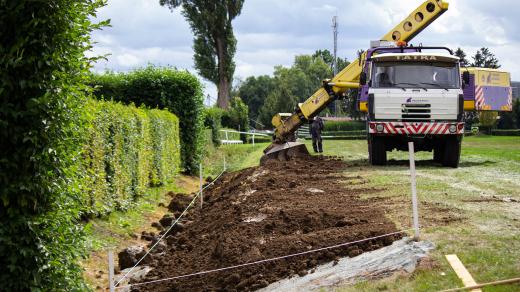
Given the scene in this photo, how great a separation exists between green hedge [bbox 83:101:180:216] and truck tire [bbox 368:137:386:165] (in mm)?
6050

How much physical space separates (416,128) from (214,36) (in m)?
42.5

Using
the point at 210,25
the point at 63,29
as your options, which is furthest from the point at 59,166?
the point at 210,25

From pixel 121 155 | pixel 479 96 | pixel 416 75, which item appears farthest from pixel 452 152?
pixel 121 155

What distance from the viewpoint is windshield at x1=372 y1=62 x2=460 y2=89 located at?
59.3 ft

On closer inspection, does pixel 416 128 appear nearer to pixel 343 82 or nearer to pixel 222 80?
pixel 343 82

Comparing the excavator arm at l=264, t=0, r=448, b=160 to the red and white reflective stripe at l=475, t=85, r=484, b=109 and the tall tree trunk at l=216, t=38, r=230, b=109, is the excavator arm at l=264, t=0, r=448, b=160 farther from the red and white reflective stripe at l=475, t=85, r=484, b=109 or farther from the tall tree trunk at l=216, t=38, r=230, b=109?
the tall tree trunk at l=216, t=38, r=230, b=109

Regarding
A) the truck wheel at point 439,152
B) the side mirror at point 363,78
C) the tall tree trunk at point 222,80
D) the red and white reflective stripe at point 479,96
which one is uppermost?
the tall tree trunk at point 222,80

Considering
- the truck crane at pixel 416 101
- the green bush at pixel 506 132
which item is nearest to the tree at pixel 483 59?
the green bush at pixel 506 132

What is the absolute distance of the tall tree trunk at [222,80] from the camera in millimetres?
59384

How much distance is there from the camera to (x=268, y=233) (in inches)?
398

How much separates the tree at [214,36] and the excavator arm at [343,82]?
31674 millimetres

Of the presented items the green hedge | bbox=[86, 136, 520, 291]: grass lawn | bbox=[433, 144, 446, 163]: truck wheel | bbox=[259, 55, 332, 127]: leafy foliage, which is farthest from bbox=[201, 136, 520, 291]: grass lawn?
bbox=[259, 55, 332, 127]: leafy foliage

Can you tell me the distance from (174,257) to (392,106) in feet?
29.4

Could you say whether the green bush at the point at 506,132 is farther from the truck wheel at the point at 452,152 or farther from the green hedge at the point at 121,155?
the green hedge at the point at 121,155
